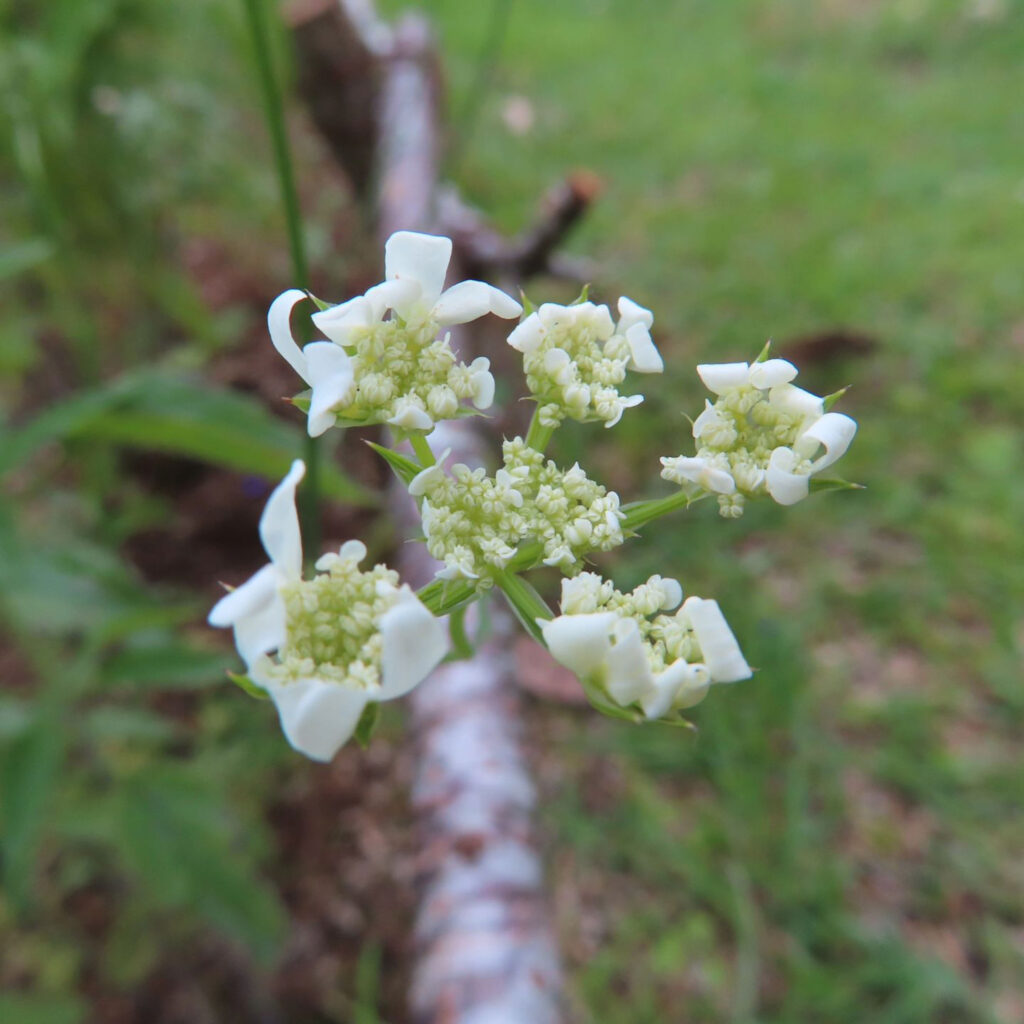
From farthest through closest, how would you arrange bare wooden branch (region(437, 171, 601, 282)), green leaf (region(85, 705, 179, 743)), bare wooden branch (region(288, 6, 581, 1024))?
bare wooden branch (region(437, 171, 601, 282)) < green leaf (region(85, 705, 179, 743)) < bare wooden branch (region(288, 6, 581, 1024))

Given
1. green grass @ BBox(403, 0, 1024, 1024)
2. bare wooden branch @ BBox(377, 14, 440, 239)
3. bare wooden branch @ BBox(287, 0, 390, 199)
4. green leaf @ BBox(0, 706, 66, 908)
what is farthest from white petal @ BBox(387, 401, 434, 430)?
bare wooden branch @ BBox(287, 0, 390, 199)

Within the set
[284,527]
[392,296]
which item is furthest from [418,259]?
[284,527]

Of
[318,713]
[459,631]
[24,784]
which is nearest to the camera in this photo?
[318,713]

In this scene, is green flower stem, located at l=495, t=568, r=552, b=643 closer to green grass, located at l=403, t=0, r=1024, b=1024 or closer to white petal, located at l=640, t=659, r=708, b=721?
white petal, located at l=640, t=659, r=708, b=721

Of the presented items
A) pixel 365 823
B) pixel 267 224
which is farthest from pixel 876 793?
pixel 267 224

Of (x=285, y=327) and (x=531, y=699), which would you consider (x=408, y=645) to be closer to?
(x=285, y=327)
